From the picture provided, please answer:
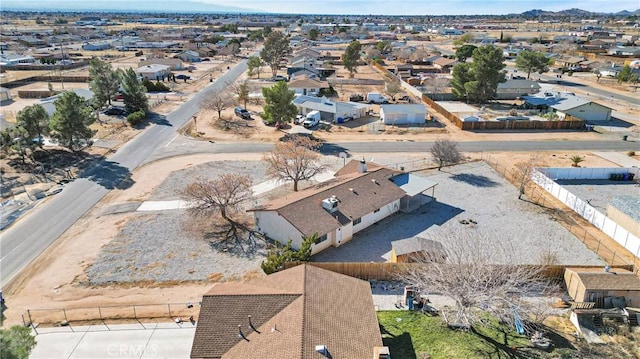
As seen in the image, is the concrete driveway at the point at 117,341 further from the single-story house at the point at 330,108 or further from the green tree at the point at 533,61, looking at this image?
the green tree at the point at 533,61

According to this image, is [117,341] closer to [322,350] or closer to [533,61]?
[322,350]

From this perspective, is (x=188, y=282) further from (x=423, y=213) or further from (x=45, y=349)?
(x=423, y=213)

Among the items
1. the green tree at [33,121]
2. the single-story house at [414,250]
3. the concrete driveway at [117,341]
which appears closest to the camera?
the concrete driveway at [117,341]

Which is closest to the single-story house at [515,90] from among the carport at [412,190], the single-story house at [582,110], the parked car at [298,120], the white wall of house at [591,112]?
the single-story house at [582,110]

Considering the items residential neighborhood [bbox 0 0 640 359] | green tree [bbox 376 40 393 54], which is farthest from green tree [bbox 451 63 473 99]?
green tree [bbox 376 40 393 54]

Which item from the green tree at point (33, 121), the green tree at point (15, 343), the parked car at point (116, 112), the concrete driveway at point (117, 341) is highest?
the green tree at point (33, 121)

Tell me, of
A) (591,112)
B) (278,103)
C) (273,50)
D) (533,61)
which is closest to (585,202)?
(278,103)
